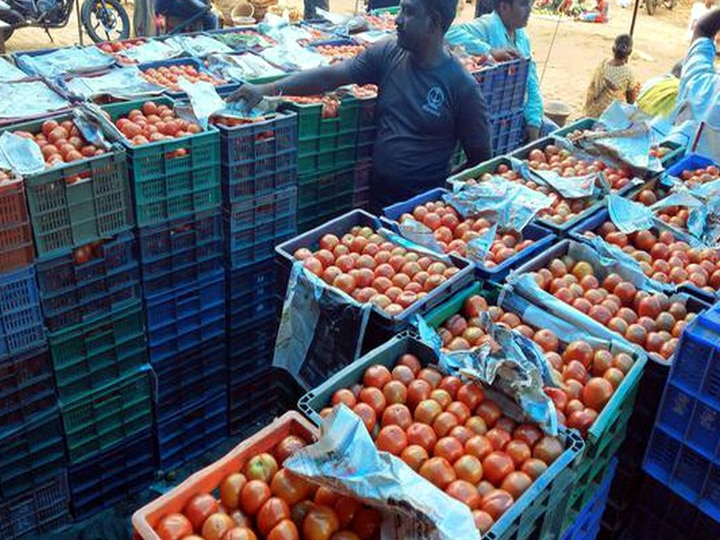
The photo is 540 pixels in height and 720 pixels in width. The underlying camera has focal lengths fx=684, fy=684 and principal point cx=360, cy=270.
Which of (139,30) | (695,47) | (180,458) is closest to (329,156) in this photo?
(180,458)

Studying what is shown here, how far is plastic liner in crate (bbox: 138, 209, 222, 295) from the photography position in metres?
3.49

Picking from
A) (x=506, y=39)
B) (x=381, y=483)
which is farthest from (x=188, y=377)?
(x=506, y=39)

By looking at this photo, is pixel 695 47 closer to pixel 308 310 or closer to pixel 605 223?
pixel 605 223

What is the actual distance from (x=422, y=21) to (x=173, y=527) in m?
3.01

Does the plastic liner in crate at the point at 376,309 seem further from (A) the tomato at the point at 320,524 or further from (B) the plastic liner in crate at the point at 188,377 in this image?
(A) the tomato at the point at 320,524

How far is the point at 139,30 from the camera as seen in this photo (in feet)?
32.2

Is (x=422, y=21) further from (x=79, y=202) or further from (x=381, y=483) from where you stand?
(x=381, y=483)

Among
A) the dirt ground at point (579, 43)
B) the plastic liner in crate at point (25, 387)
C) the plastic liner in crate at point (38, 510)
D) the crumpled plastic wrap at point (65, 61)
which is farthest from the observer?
the dirt ground at point (579, 43)

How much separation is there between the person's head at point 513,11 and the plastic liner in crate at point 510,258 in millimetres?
2544

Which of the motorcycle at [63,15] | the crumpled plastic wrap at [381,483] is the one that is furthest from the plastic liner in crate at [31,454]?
the motorcycle at [63,15]

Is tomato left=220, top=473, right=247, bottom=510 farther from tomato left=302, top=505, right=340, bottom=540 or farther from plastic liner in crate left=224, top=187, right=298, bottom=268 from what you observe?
plastic liner in crate left=224, top=187, right=298, bottom=268

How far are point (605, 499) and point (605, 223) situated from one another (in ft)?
5.09

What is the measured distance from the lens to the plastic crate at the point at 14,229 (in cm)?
280

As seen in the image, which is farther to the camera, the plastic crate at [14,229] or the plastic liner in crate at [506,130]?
the plastic liner in crate at [506,130]
